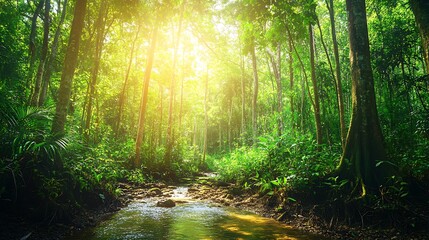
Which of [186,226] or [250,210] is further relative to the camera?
[250,210]

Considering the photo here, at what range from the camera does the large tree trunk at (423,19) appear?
5.16 m

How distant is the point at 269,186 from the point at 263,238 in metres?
3.23

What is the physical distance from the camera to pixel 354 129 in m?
6.59

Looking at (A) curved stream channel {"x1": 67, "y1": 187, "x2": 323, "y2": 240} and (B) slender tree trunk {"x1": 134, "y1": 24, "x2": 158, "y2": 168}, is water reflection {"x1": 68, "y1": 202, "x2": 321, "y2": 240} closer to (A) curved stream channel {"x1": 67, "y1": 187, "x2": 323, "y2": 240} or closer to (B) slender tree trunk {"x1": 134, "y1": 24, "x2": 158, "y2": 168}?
(A) curved stream channel {"x1": 67, "y1": 187, "x2": 323, "y2": 240}

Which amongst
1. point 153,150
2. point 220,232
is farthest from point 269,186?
point 153,150

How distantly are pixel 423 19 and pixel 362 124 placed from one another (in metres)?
2.61

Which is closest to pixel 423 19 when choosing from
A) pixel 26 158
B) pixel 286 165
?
pixel 286 165

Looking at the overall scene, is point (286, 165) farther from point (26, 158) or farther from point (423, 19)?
point (26, 158)

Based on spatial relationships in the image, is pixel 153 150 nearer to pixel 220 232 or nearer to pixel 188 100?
pixel 220 232

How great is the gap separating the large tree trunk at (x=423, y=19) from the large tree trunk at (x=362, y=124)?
1400mm

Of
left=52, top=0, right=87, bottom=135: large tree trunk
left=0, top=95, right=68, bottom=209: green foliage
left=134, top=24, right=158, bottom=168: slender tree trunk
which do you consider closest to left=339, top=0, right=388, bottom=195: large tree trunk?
left=0, top=95, right=68, bottom=209: green foliage

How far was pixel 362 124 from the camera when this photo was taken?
6.48 m

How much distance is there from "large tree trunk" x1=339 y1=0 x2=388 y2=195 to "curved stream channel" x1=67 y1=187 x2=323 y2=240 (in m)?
1.93

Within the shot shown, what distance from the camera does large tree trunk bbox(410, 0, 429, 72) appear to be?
16.9 ft
